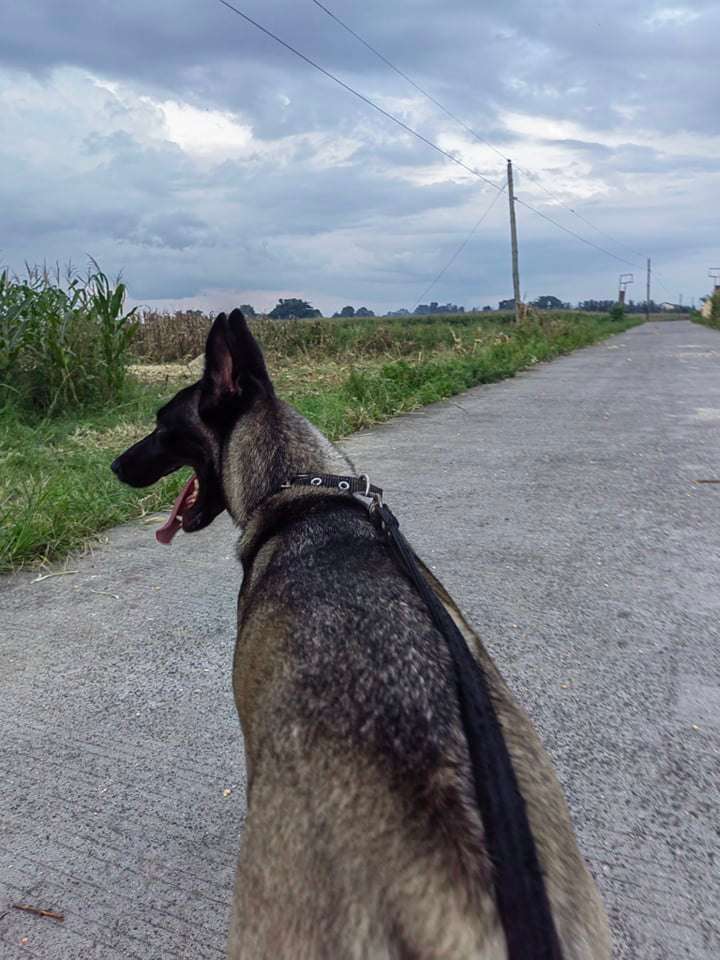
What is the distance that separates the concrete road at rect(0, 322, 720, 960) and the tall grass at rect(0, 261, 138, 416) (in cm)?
505

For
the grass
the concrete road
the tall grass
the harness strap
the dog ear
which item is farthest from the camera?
the tall grass

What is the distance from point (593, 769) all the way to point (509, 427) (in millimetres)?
7056

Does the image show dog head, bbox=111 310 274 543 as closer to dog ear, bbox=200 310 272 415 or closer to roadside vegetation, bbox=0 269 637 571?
dog ear, bbox=200 310 272 415

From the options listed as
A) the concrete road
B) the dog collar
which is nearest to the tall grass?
the concrete road

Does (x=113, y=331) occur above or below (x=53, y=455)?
above

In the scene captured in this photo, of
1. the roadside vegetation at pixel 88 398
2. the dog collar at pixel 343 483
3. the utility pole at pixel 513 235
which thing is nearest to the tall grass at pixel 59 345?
the roadside vegetation at pixel 88 398

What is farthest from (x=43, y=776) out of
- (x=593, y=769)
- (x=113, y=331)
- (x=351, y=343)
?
(x=351, y=343)

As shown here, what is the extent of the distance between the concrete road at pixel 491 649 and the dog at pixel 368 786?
0.87 meters

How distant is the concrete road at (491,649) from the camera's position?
2.34 meters

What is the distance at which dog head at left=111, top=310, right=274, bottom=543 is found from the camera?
266cm

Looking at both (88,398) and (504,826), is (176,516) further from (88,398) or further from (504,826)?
(88,398)

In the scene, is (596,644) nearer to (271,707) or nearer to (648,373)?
(271,707)

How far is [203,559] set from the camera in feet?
17.0

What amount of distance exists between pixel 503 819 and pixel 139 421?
892cm
